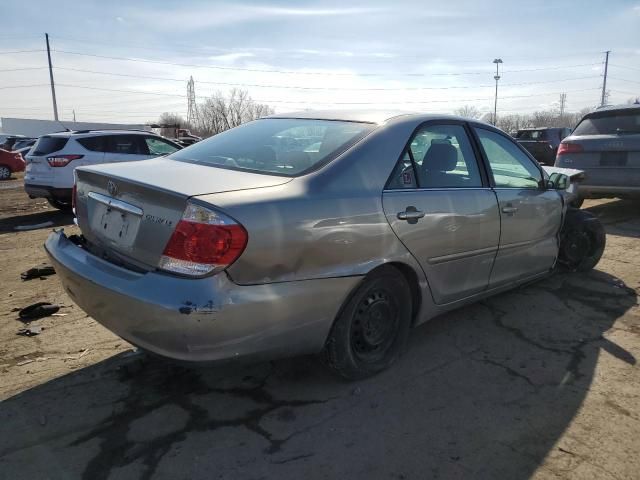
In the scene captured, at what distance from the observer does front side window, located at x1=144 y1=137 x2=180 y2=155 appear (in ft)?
33.3

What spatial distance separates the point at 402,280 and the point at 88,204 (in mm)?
1972

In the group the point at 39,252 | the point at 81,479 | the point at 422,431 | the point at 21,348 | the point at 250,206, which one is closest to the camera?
the point at 81,479

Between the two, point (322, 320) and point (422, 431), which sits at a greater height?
point (322, 320)

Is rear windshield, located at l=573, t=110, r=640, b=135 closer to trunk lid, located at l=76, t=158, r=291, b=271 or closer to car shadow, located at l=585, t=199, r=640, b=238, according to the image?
car shadow, located at l=585, t=199, r=640, b=238

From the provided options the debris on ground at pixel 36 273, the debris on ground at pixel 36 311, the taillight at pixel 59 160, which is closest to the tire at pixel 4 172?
the taillight at pixel 59 160

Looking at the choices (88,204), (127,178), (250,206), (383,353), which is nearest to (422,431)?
(383,353)

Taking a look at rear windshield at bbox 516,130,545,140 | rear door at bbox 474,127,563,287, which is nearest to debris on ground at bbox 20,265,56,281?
rear door at bbox 474,127,563,287

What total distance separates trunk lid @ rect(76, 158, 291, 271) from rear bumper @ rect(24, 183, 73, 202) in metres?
6.99

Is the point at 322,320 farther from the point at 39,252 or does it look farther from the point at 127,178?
the point at 39,252

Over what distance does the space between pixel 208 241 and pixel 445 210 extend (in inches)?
65.3

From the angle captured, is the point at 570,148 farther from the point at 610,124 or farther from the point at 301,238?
the point at 301,238

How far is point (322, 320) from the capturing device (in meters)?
2.74

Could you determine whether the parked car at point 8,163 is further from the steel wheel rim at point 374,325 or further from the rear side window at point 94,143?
the steel wheel rim at point 374,325

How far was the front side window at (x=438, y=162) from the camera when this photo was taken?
320 cm
